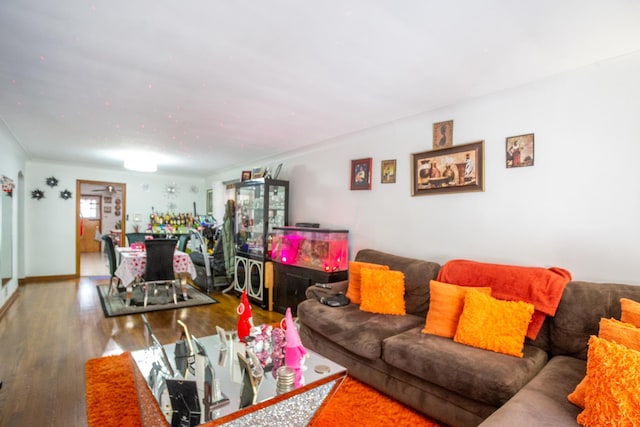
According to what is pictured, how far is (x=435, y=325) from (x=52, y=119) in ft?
14.2

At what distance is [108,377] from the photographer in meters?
2.53

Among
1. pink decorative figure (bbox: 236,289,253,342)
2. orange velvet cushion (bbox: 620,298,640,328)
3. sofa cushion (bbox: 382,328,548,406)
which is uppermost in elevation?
orange velvet cushion (bbox: 620,298,640,328)

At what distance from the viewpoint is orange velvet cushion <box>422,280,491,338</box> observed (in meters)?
2.30

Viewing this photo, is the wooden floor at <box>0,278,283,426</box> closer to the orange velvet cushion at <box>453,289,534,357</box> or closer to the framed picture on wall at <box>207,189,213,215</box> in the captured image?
the orange velvet cushion at <box>453,289,534,357</box>

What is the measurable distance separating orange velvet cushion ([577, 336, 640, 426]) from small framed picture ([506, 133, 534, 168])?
1545 mm

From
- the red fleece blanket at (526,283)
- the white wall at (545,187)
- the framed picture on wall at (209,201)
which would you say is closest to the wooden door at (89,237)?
the framed picture on wall at (209,201)

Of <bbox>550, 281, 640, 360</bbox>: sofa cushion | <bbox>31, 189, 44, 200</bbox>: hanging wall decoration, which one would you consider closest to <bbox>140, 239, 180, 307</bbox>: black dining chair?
<bbox>31, 189, 44, 200</bbox>: hanging wall decoration

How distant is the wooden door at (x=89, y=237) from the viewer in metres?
11.1

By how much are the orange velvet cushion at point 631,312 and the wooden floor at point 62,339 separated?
3140 mm

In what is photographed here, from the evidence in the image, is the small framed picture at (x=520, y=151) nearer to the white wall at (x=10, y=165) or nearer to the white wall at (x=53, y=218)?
the white wall at (x=10, y=165)

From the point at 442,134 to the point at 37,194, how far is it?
7.24 metres

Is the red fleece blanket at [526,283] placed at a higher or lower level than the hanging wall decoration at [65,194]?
lower

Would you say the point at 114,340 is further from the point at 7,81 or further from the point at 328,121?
the point at 328,121

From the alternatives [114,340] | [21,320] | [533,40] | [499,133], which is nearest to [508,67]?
[533,40]
